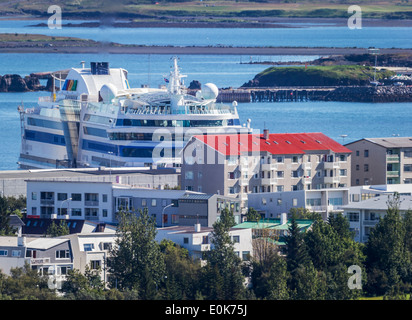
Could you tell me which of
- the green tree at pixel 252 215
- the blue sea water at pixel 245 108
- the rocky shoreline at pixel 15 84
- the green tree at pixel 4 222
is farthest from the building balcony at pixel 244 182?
the rocky shoreline at pixel 15 84

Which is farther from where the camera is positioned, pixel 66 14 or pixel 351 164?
pixel 66 14

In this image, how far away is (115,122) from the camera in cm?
→ 6031

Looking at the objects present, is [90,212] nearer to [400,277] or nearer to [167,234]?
[167,234]

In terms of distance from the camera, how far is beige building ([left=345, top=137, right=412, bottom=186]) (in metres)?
52.3

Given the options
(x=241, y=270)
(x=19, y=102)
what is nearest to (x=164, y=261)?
(x=241, y=270)

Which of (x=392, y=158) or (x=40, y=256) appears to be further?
(x=392, y=158)

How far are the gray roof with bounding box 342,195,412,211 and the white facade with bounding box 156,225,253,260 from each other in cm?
568

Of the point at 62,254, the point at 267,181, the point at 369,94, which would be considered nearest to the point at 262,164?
the point at 267,181

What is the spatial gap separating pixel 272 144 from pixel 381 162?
3987 mm

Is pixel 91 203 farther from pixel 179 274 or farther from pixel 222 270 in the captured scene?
pixel 222 270

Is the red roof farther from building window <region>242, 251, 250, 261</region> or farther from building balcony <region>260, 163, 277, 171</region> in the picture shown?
building window <region>242, 251, 250, 261</region>

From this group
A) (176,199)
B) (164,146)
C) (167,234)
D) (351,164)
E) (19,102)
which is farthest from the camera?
(19,102)
